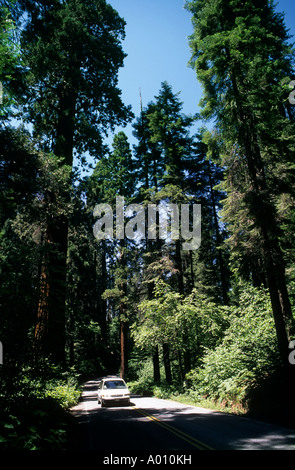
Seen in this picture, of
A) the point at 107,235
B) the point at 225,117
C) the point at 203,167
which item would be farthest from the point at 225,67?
the point at 107,235

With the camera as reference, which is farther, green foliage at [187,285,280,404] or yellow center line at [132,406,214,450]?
green foliage at [187,285,280,404]

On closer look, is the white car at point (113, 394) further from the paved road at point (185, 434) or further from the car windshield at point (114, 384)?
the paved road at point (185, 434)

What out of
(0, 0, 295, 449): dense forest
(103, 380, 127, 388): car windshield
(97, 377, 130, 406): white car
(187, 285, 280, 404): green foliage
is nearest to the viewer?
(0, 0, 295, 449): dense forest

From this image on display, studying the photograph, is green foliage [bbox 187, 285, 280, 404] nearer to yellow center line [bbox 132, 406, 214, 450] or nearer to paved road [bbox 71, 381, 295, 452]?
paved road [bbox 71, 381, 295, 452]

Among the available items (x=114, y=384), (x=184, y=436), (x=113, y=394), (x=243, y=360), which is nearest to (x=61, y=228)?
(x=184, y=436)

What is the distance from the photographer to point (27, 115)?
39.1ft

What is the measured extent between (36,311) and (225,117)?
10.8 m

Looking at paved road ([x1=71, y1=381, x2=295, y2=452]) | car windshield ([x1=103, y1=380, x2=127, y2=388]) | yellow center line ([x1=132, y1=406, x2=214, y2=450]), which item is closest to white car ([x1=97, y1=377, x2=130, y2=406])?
car windshield ([x1=103, y1=380, x2=127, y2=388])

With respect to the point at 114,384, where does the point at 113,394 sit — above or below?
below

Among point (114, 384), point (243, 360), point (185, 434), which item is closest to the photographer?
point (185, 434)

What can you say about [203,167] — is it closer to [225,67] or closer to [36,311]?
[225,67]

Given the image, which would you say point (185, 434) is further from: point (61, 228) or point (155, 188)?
point (155, 188)

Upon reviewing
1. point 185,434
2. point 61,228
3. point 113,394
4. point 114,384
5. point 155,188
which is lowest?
point 113,394

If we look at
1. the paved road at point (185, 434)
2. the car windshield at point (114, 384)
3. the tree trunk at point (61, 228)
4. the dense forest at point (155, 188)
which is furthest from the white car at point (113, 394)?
the tree trunk at point (61, 228)
